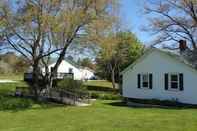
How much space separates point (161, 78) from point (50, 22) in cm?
1051

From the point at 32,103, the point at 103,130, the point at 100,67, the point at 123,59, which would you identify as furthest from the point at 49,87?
the point at 100,67

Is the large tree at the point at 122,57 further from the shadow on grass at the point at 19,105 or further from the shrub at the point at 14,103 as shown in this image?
the shrub at the point at 14,103

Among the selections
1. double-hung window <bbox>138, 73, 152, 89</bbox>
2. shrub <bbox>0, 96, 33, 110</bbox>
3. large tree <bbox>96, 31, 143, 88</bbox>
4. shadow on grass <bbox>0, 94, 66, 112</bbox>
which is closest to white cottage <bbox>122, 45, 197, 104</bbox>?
double-hung window <bbox>138, 73, 152, 89</bbox>

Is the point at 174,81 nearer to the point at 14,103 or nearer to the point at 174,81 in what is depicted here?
the point at 174,81

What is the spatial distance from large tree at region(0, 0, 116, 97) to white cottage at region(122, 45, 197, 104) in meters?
5.23

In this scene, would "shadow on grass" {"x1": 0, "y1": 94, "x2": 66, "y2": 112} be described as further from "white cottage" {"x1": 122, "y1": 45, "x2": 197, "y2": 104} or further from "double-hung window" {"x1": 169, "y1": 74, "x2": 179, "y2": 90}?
"double-hung window" {"x1": 169, "y1": 74, "x2": 179, "y2": 90}

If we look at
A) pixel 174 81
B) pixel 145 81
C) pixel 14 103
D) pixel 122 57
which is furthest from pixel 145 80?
pixel 122 57

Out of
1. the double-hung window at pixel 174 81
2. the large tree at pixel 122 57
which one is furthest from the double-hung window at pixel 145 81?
the large tree at pixel 122 57

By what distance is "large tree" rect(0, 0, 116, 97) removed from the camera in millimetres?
31281

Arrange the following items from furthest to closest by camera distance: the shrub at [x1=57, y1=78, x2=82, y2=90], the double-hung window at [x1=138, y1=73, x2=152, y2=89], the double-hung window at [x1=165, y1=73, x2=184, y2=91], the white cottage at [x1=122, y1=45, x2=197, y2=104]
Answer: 1. the shrub at [x1=57, y1=78, x2=82, y2=90]
2. the double-hung window at [x1=138, y1=73, x2=152, y2=89]
3. the double-hung window at [x1=165, y1=73, x2=184, y2=91]
4. the white cottage at [x1=122, y1=45, x2=197, y2=104]

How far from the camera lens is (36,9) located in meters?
31.2

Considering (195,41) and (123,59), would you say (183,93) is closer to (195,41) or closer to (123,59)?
Result: (195,41)

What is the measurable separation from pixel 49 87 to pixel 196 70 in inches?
533

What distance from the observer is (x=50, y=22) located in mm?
30938
